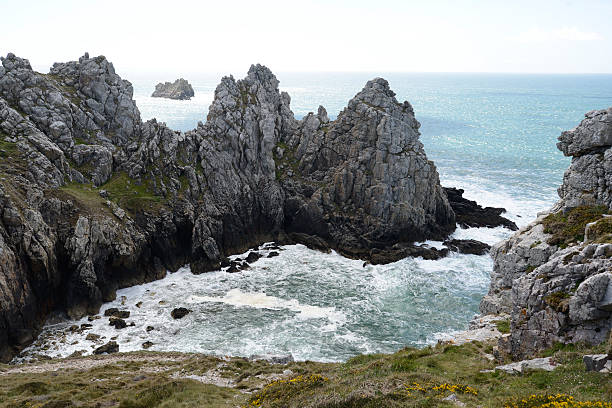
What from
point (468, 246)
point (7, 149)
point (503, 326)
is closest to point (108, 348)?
point (7, 149)

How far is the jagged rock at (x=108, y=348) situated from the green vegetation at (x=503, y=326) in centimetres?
3196

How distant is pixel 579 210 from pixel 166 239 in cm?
4539

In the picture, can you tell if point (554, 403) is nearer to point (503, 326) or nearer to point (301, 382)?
point (301, 382)

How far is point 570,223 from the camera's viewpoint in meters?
26.0

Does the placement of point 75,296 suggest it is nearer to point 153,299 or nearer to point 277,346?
point 153,299

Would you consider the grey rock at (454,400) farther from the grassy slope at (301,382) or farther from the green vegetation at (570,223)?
the green vegetation at (570,223)

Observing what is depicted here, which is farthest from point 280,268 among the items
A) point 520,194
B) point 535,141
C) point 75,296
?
point 535,141

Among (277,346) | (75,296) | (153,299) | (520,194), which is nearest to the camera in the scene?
(277,346)

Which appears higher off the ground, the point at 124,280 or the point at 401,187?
the point at 401,187

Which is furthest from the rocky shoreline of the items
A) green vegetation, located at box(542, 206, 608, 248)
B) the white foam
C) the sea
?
green vegetation, located at box(542, 206, 608, 248)

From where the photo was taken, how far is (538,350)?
19.8 m

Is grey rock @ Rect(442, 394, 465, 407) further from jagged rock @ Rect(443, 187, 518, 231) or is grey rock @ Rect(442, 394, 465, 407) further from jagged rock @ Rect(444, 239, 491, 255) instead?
jagged rock @ Rect(443, 187, 518, 231)

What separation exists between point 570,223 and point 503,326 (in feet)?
25.8

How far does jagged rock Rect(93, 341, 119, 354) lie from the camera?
36.4 m
